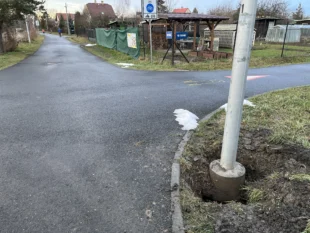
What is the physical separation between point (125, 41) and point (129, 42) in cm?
115

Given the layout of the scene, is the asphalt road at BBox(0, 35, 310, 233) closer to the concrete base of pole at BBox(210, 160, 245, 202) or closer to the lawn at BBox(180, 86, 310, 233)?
the lawn at BBox(180, 86, 310, 233)

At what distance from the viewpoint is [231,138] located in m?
3.08

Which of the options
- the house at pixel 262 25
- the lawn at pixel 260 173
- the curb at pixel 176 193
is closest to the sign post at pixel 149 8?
the lawn at pixel 260 173

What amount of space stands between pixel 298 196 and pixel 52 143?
12.4 ft

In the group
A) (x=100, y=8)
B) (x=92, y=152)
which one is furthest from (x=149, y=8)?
(x=100, y=8)

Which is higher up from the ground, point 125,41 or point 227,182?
point 125,41

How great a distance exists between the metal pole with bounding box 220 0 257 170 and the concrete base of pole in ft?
0.28

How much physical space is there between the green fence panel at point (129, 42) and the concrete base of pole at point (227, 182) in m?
12.8

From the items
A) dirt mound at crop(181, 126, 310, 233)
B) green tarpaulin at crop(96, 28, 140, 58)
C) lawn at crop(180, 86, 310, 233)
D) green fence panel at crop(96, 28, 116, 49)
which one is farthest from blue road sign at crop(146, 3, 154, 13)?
green fence panel at crop(96, 28, 116, 49)

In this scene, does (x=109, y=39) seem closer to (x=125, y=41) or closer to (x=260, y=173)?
(x=125, y=41)

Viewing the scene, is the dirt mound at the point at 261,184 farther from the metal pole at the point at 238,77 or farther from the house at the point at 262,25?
the house at the point at 262,25

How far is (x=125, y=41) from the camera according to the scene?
1755 cm

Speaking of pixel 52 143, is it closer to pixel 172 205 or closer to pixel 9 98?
pixel 172 205

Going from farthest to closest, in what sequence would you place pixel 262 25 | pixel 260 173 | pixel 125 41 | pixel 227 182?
pixel 262 25, pixel 125 41, pixel 260 173, pixel 227 182
